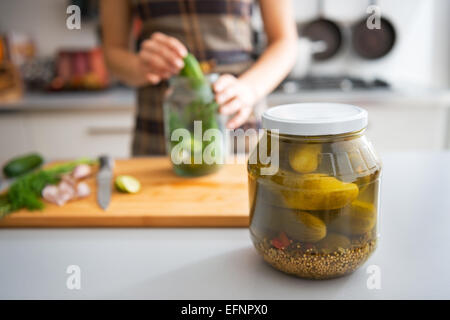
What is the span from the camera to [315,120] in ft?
1.40

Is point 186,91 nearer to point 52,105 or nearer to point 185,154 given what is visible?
point 185,154

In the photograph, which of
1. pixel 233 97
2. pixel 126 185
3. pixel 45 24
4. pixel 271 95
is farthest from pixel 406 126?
pixel 45 24

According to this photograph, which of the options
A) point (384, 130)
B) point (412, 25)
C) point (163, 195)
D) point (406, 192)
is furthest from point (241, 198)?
point (412, 25)

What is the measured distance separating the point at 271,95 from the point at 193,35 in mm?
697

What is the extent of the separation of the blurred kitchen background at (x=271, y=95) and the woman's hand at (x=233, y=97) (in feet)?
3.19

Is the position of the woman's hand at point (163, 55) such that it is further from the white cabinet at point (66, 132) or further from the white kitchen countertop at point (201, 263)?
the white cabinet at point (66, 132)

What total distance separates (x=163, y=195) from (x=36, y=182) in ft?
0.72

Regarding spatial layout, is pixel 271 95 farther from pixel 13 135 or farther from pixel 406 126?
pixel 13 135

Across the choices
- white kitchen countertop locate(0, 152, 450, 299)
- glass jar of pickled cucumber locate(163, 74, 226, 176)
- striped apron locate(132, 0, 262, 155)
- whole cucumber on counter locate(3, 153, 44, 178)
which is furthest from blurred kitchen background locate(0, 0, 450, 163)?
white kitchen countertop locate(0, 152, 450, 299)

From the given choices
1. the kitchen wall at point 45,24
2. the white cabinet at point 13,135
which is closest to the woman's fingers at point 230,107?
the white cabinet at point 13,135

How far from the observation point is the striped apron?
109 cm

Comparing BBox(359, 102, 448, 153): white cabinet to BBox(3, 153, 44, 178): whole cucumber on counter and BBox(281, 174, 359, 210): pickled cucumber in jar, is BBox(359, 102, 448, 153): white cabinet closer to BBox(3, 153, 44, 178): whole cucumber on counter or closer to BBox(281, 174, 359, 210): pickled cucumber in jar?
BBox(3, 153, 44, 178): whole cucumber on counter

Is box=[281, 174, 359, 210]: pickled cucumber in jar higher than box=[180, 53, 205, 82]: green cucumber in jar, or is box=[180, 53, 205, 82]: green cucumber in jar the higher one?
box=[180, 53, 205, 82]: green cucumber in jar

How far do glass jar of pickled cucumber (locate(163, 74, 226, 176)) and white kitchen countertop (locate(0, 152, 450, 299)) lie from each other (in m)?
0.19
